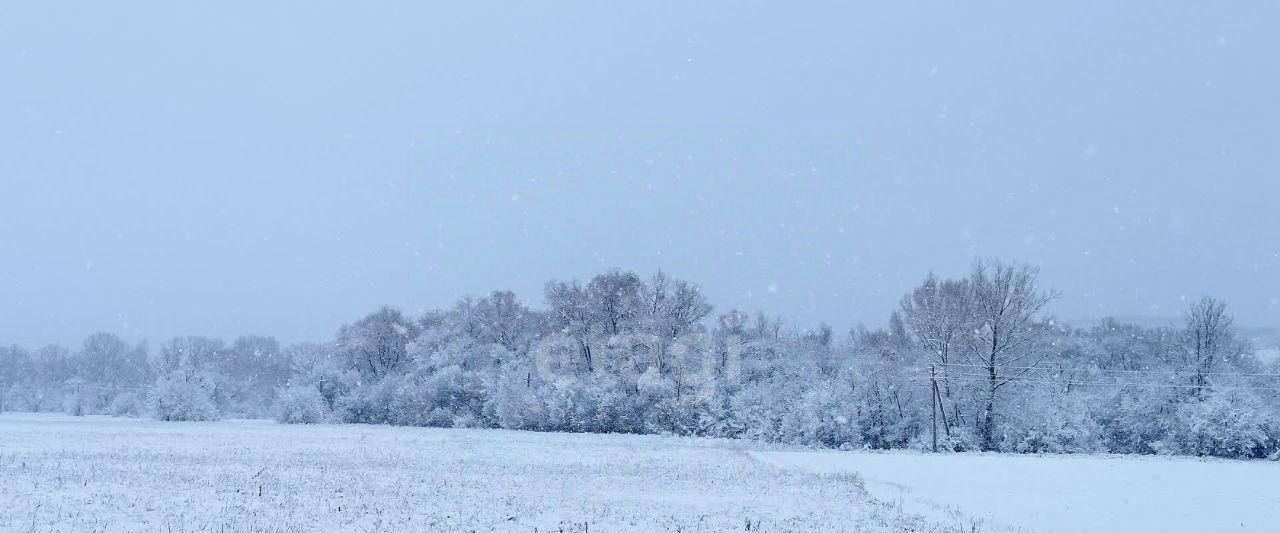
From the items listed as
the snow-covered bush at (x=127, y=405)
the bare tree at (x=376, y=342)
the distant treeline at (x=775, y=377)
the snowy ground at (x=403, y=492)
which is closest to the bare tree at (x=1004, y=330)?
the distant treeline at (x=775, y=377)

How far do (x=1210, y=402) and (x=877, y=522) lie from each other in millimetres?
37852

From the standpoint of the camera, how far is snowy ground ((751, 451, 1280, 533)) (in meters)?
20.9

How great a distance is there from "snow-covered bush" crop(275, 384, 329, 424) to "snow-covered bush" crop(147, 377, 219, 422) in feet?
22.1

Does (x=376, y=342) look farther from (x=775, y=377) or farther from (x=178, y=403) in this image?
(x=775, y=377)

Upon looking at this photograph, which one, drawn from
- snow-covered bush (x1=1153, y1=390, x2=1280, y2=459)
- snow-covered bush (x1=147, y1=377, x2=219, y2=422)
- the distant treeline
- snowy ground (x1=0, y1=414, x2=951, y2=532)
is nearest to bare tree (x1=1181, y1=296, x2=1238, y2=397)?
the distant treeline

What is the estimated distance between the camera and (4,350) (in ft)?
429

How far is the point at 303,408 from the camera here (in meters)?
71.8

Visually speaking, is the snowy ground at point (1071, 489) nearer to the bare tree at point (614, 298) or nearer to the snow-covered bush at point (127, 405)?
the bare tree at point (614, 298)

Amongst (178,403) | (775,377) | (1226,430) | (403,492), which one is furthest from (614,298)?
(403,492)

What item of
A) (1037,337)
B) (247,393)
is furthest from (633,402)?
(247,393)

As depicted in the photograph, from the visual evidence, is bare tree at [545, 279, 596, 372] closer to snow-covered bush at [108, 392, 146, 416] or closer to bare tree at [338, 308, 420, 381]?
bare tree at [338, 308, 420, 381]

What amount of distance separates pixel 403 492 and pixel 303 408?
55.3 m

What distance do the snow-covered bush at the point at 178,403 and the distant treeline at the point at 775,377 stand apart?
0.12 meters

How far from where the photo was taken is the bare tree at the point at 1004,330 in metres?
51.7
